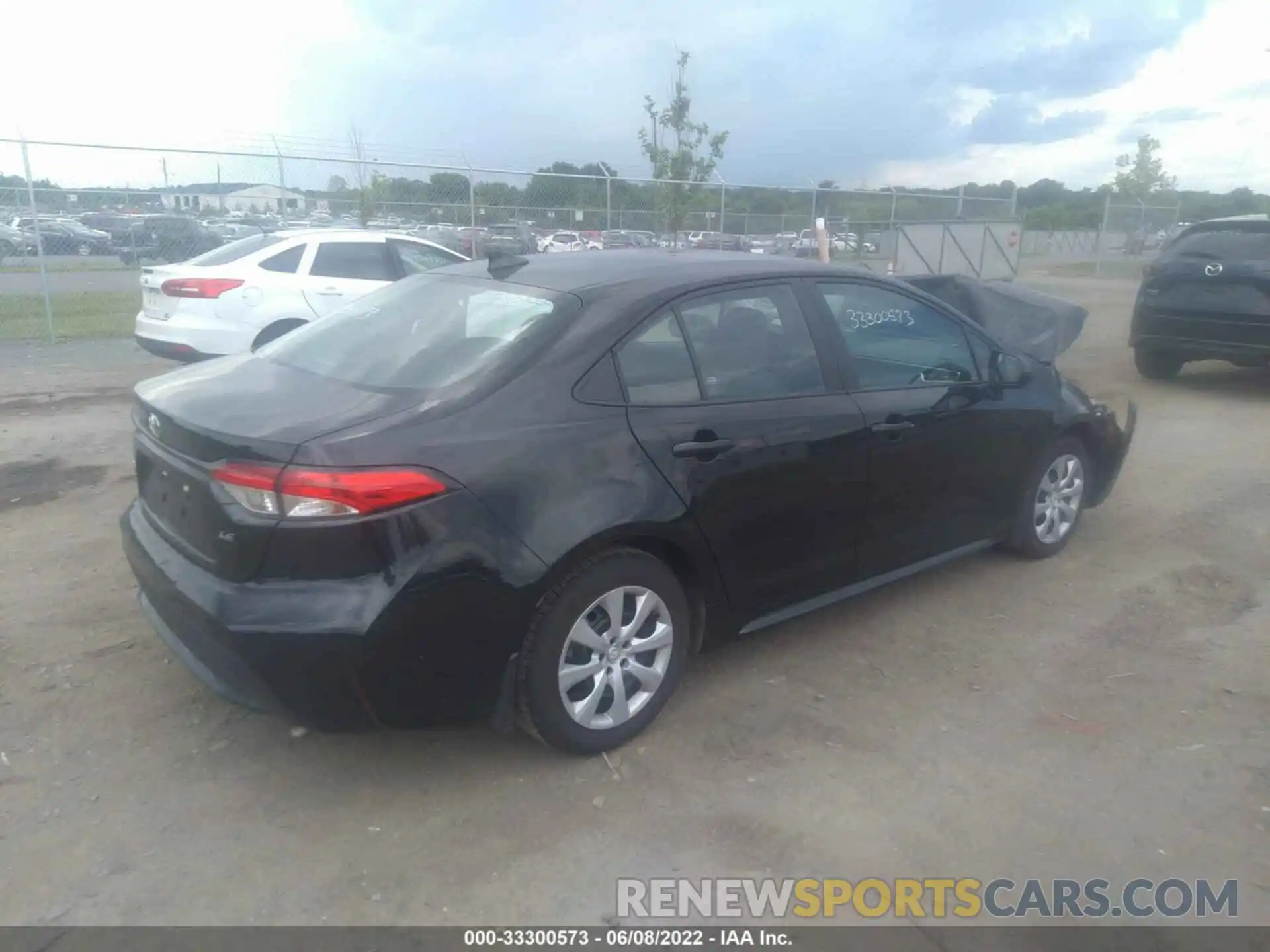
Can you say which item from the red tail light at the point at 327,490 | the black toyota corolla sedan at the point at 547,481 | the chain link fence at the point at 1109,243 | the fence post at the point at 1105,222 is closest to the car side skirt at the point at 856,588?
the black toyota corolla sedan at the point at 547,481

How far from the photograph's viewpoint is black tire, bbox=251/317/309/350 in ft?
29.3

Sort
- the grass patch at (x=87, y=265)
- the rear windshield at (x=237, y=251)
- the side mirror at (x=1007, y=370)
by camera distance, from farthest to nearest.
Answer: the grass patch at (x=87, y=265), the rear windshield at (x=237, y=251), the side mirror at (x=1007, y=370)

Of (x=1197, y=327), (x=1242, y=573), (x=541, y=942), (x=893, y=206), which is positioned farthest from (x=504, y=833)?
(x=893, y=206)

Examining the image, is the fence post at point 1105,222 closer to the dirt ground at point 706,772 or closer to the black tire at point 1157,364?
the black tire at point 1157,364

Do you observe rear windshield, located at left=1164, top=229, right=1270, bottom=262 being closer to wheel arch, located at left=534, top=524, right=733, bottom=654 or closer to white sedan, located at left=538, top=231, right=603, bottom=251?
wheel arch, located at left=534, top=524, right=733, bottom=654

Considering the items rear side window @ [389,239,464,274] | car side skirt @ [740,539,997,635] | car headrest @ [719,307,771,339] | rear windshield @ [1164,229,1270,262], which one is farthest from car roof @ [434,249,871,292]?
rear windshield @ [1164,229,1270,262]

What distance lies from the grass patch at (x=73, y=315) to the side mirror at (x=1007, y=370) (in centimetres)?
1185

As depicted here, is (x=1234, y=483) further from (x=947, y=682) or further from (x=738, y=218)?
(x=738, y=218)

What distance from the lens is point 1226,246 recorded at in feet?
30.5

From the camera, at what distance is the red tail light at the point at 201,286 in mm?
8781

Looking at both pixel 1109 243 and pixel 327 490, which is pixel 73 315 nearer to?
pixel 327 490

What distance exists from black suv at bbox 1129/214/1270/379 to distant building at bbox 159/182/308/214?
34.8 feet

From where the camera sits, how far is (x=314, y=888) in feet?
9.05

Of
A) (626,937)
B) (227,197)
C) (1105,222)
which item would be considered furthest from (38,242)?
(1105,222)
